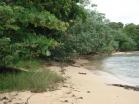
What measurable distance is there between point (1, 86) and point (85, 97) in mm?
3094

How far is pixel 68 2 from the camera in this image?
12422 millimetres

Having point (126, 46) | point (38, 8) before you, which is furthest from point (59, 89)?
point (126, 46)

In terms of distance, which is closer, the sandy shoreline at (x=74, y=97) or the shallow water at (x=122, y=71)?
the sandy shoreline at (x=74, y=97)

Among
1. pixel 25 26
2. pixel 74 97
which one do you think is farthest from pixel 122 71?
pixel 25 26

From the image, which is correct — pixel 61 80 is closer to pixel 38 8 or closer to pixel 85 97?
pixel 85 97

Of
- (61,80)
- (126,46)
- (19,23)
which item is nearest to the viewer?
(19,23)

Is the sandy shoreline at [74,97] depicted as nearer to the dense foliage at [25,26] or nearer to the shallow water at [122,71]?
the dense foliage at [25,26]

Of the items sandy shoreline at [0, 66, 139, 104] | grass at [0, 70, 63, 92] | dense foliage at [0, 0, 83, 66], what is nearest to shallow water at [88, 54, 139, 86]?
sandy shoreline at [0, 66, 139, 104]

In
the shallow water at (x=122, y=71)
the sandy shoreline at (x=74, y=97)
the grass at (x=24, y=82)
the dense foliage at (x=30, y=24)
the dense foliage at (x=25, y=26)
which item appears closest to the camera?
the dense foliage at (x=25, y=26)

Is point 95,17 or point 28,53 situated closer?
point 28,53

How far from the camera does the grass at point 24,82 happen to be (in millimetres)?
13508

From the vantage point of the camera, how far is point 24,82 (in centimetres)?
1386

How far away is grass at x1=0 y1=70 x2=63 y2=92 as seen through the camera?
1351 centimetres

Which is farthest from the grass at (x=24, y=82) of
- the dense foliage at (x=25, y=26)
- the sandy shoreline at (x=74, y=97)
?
the dense foliage at (x=25, y=26)
